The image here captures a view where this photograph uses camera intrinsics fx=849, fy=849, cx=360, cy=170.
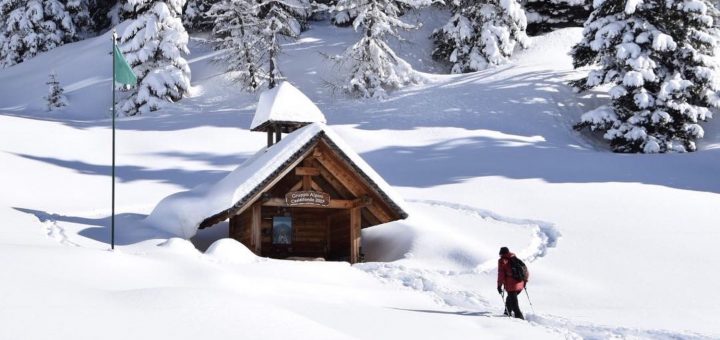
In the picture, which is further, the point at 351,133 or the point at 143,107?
the point at 143,107

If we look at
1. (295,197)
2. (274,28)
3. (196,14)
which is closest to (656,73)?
(274,28)

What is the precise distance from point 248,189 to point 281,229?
110 inches

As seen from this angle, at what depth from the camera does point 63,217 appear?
2170 cm

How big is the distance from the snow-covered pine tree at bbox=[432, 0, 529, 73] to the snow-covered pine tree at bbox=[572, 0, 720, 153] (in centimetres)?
829

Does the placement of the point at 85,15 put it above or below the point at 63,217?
above

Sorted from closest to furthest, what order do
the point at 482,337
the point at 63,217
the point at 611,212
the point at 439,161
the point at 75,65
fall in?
the point at 482,337 < the point at 63,217 < the point at 611,212 < the point at 439,161 < the point at 75,65

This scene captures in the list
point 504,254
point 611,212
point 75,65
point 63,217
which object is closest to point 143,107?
point 75,65

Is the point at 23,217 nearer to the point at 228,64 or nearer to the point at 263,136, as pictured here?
the point at 263,136

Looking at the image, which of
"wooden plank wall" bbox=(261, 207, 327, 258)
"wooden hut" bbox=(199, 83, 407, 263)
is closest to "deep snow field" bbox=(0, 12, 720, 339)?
"wooden hut" bbox=(199, 83, 407, 263)

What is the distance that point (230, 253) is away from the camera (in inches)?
712

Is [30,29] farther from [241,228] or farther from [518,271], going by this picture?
[518,271]

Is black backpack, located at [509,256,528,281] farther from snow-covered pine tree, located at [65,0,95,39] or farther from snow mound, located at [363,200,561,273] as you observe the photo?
snow-covered pine tree, located at [65,0,95,39]

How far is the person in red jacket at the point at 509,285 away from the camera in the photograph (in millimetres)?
14438

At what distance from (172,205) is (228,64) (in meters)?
23.0
